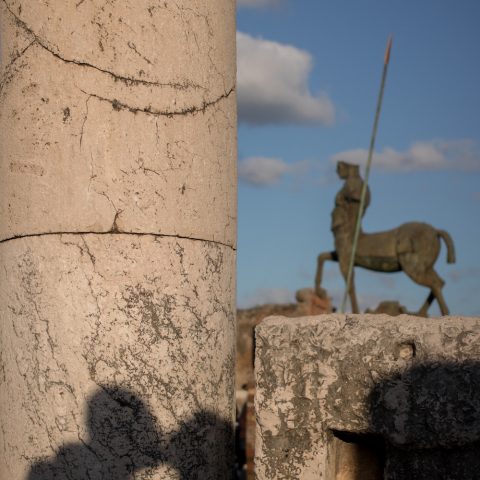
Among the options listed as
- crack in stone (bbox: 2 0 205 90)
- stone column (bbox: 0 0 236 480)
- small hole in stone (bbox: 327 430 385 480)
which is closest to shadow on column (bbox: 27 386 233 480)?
stone column (bbox: 0 0 236 480)

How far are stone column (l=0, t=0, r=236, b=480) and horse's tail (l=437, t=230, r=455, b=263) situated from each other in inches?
439

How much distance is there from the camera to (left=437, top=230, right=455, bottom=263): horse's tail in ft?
44.2

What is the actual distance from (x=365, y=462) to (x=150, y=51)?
5.55 ft

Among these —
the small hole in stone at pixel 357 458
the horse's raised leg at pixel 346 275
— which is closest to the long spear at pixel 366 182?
the horse's raised leg at pixel 346 275

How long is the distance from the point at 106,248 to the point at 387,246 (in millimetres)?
11229

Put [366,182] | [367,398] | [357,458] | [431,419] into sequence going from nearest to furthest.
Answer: [431,419]
[367,398]
[357,458]
[366,182]

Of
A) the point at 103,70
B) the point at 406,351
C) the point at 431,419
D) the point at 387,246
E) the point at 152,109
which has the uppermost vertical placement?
the point at 103,70

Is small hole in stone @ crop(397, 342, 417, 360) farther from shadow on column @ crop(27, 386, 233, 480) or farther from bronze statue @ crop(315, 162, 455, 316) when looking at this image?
bronze statue @ crop(315, 162, 455, 316)

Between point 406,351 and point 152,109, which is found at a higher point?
point 152,109

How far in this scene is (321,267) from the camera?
14.0 m

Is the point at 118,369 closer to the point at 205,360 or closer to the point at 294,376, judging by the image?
the point at 205,360

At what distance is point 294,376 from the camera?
280 cm

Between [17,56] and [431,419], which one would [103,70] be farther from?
[431,419]

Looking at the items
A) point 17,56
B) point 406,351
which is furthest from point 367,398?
point 17,56
